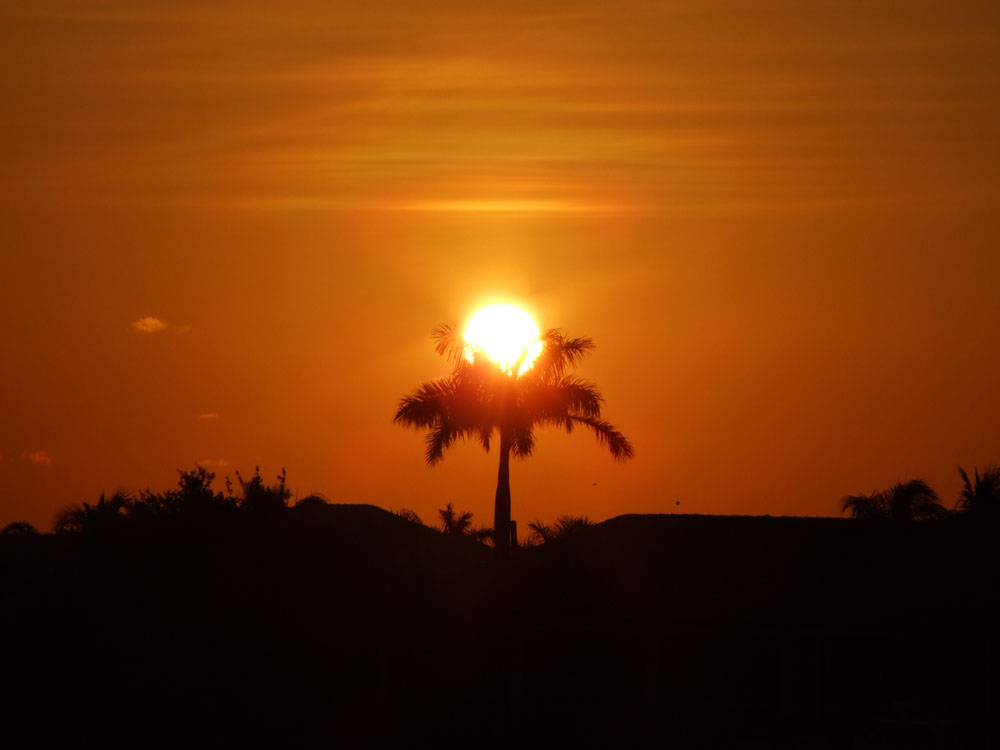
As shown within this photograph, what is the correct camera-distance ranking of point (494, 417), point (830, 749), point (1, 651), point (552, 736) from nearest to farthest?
point (830, 749) → point (552, 736) → point (1, 651) → point (494, 417)

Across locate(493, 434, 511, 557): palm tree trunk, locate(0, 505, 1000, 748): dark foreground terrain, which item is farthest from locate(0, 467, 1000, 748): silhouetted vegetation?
locate(493, 434, 511, 557): palm tree trunk

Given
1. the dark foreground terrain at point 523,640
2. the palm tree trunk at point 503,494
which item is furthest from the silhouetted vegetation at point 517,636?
the palm tree trunk at point 503,494

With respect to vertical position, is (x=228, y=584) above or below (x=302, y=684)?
above

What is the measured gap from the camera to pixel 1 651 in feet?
110

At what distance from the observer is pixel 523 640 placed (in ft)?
110

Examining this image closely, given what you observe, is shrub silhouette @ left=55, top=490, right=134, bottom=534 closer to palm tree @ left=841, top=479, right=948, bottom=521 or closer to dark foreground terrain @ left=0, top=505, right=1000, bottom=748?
dark foreground terrain @ left=0, top=505, right=1000, bottom=748

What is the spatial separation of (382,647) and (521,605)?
11.0 ft

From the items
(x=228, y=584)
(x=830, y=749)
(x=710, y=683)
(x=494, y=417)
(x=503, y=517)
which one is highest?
(x=494, y=417)

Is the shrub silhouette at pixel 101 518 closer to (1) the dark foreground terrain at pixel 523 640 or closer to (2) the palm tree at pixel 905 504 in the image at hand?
(1) the dark foreground terrain at pixel 523 640

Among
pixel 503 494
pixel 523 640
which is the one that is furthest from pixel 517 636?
pixel 503 494

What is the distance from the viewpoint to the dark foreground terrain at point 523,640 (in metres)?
30.8

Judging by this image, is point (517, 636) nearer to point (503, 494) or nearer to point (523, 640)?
point (523, 640)

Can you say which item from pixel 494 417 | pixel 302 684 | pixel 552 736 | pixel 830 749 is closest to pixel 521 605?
pixel 552 736

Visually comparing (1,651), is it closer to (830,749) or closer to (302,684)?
(302,684)
